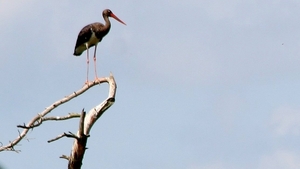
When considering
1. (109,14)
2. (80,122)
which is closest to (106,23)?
(109,14)

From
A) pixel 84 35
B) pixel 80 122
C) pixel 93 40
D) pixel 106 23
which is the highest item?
pixel 106 23

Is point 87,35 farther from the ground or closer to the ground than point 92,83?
farther from the ground

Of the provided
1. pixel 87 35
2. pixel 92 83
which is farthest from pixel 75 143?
pixel 87 35

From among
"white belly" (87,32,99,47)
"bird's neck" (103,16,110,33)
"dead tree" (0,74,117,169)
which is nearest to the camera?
"dead tree" (0,74,117,169)

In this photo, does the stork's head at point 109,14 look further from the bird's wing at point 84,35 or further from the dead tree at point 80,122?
the dead tree at point 80,122

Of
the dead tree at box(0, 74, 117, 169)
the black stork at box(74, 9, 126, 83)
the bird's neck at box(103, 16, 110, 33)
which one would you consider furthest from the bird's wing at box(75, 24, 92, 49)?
the dead tree at box(0, 74, 117, 169)

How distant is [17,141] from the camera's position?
20.0 metres

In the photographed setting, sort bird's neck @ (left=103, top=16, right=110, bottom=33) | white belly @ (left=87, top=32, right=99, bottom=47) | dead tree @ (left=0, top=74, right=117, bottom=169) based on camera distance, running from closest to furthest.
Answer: dead tree @ (left=0, top=74, right=117, bottom=169) → white belly @ (left=87, top=32, right=99, bottom=47) → bird's neck @ (left=103, top=16, right=110, bottom=33)

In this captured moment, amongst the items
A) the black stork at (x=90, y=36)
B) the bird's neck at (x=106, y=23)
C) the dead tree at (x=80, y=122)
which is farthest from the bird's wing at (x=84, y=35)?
the dead tree at (x=80, y=122)

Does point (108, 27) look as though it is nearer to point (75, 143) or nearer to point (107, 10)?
point (107, 10)

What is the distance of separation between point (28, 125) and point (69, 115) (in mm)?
807

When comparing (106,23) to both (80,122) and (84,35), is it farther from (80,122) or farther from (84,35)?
(80,122)

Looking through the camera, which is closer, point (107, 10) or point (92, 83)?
point (92, 83)

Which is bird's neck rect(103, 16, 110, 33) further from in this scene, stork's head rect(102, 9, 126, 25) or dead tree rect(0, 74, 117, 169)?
dead tree rect(0, 74, 117, 169)
